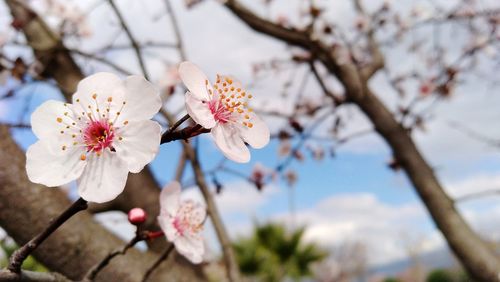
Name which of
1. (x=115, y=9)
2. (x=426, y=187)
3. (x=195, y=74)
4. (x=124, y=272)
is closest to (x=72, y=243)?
(x=124, y=272)

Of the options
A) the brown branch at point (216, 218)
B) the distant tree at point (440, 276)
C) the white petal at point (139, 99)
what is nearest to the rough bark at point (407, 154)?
the brown branch at point (216, 218)

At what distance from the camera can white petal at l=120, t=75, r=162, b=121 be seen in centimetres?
55

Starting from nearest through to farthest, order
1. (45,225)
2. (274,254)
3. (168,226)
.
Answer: (168,226) → (45,225) → (274,254)

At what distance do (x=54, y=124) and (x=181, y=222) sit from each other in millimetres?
368

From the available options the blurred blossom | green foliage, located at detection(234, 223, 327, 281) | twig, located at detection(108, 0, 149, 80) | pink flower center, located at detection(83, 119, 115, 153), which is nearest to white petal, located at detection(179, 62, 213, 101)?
pink flower center, located at detection(83, 119, 115, 153)

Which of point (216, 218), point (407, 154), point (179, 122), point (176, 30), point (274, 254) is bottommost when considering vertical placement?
point (274, 254)

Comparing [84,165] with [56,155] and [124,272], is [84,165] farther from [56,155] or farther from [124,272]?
[124,272]

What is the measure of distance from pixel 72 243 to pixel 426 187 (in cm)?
149

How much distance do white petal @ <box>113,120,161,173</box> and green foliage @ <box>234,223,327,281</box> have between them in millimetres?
5739

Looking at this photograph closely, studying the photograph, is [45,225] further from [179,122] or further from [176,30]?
[176,30]

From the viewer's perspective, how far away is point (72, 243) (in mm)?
989

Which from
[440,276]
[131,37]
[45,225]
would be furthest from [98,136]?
[440,276]

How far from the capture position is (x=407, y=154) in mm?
2033

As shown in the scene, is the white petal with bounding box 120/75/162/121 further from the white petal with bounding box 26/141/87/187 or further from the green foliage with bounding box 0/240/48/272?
the green foliage with bounding box 0/240/48/272
